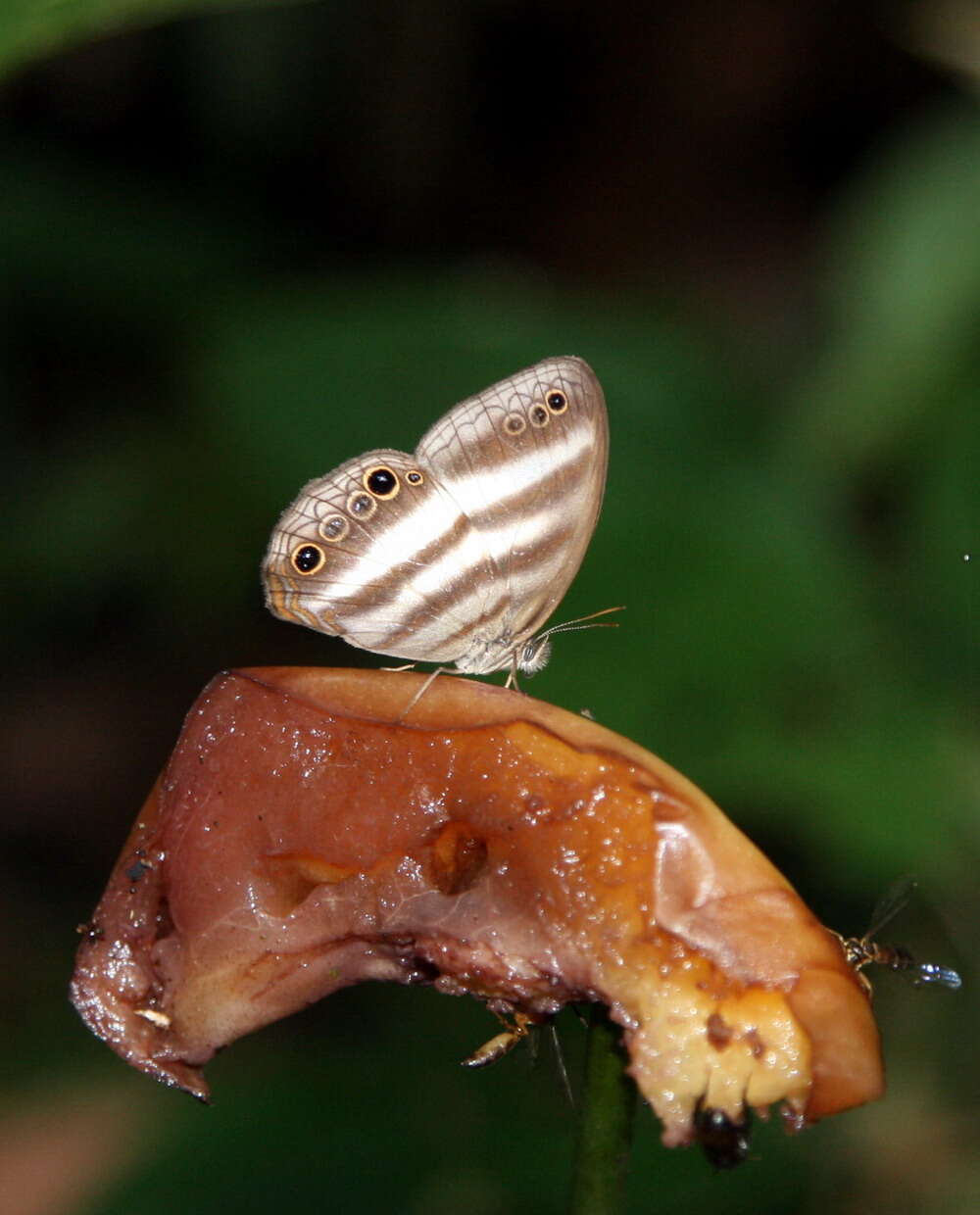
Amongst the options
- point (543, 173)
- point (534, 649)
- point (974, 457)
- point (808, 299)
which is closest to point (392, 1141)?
point (534, 649)

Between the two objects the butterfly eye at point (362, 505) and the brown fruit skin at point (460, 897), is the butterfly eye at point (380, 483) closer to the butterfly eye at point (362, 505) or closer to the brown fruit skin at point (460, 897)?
the butterfly eye at point (362, 505)

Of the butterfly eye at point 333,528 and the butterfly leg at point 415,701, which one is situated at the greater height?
the butterfly eye at point 333,528

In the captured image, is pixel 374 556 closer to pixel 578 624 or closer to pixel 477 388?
pixel 578 624

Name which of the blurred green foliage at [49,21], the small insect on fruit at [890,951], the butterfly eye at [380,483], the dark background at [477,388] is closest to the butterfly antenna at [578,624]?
the dark background at [477,388]

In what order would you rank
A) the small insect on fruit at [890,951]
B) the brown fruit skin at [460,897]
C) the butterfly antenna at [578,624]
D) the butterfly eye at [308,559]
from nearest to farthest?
the brown fruit skin at [460,897] < the small insect on fruit at [890,951] < the butterfly eye at [308,559] < the butterfly antenna at [578,624]

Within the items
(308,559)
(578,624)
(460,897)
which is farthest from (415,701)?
(578,624)

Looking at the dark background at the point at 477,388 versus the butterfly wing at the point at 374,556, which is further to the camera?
the dark background at the point at 477,388

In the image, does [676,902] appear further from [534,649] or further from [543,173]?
[543,173]

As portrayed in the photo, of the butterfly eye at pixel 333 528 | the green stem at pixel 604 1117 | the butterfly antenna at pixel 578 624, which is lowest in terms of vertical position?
the green stem at pixel 604 1117
